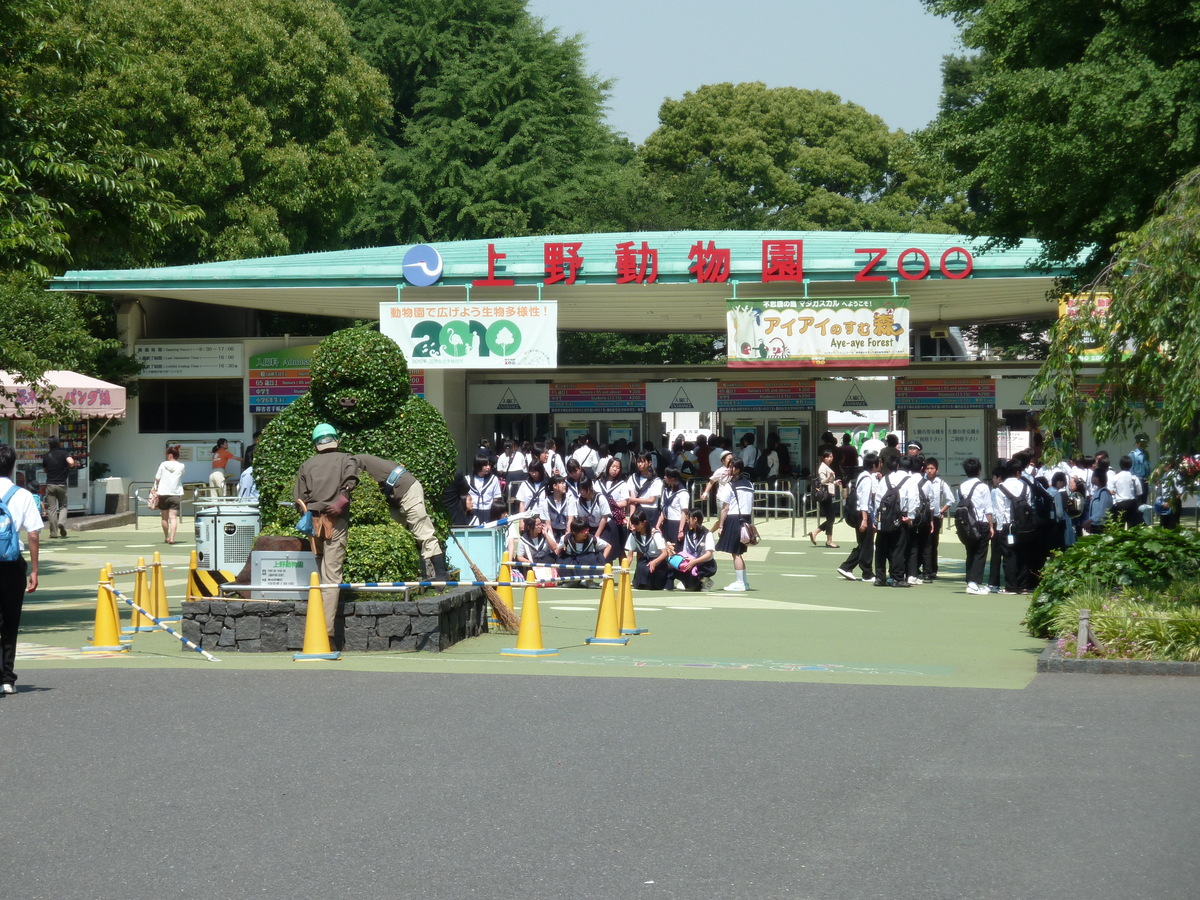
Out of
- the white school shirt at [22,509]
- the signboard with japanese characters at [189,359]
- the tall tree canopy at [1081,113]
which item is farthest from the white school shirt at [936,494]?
the signboard with japanese characters at [189,359]

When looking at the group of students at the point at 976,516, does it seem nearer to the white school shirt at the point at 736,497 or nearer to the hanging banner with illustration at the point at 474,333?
the white school shirt at the point at 736,497

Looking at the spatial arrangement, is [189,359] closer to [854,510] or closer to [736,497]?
[736,497]

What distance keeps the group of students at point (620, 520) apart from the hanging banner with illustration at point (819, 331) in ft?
25.4

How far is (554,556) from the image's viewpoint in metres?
17.5

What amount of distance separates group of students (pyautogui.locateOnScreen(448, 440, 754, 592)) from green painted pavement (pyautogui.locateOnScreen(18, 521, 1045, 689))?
0.42m

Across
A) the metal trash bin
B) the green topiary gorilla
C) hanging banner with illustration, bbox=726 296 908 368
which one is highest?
hanging banner with illustration, bbox=726 296 908 368

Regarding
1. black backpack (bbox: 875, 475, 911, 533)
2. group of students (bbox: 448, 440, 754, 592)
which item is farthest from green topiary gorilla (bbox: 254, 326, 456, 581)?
black backpack (bbox: 875, 475, 911, 533)

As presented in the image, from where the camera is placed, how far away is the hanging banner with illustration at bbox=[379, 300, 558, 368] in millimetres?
25797

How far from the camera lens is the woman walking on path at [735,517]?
54.4 feet

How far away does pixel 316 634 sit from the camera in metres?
11.2

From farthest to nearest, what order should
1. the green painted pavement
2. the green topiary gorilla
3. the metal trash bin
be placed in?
the metal trash bin < the green topiary gorilla < the green painted pavement

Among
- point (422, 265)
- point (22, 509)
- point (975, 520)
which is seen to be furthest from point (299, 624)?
point (422, 265)

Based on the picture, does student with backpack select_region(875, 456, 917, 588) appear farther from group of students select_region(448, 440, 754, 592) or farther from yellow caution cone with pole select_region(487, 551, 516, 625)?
yellow caution cone with pole select_region(487, 551, 516, 625)

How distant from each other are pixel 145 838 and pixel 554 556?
11.8m
